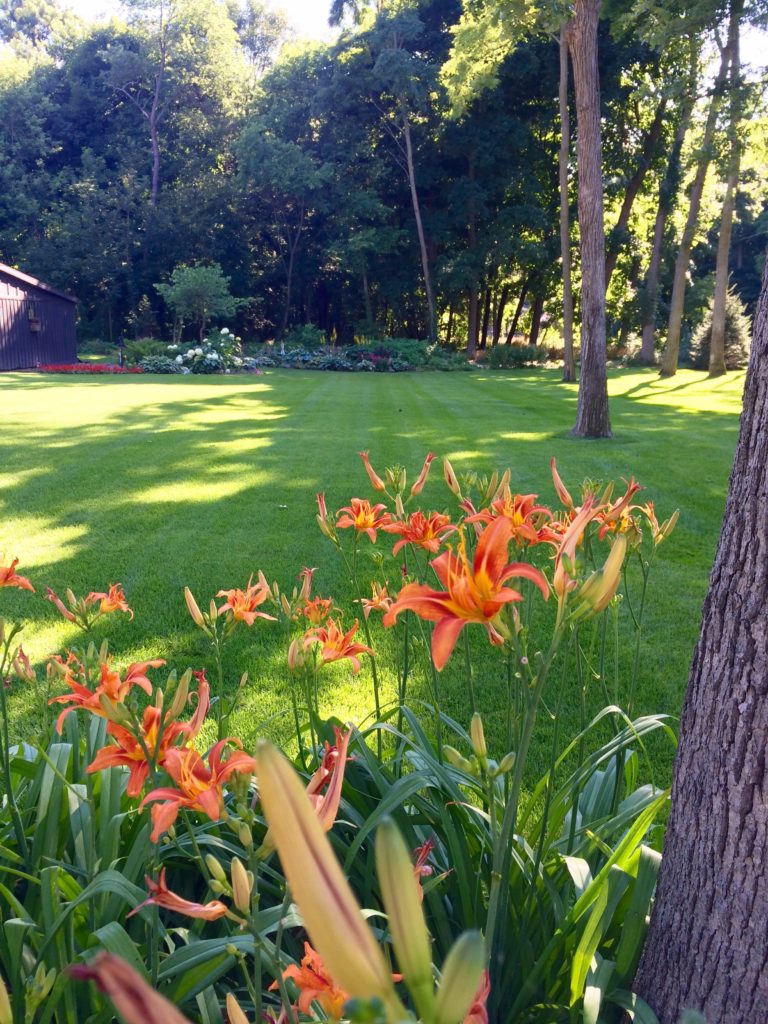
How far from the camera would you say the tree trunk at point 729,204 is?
13.1m

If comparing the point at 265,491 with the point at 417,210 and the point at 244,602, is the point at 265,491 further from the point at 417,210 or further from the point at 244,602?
the point at 417,210

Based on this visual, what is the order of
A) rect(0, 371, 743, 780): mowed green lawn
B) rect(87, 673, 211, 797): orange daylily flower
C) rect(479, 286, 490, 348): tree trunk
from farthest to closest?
rect(479, 286, 490, 348): tree trunk < rect(0, 371, 743, 780): mowed green lawn < rect(87, 673, 211, 797): orange daylily flower

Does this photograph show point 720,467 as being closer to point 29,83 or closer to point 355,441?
point 355,441

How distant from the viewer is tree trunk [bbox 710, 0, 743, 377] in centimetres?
1307

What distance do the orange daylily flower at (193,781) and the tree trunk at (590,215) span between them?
9.11 metres

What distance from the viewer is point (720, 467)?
8.02m

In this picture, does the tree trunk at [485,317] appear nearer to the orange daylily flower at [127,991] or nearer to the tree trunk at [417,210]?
the tree trunk at [417,210]

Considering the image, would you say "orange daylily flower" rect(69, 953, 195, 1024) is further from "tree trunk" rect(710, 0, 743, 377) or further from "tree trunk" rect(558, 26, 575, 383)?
"tree trunk" rect(558, 26, 575, 383)

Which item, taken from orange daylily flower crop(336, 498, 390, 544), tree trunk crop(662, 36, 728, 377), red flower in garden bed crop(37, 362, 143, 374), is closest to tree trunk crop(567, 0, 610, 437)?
tree trunk crop(662, 36, 728, 377)

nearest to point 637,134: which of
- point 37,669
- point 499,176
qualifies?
point 499,176

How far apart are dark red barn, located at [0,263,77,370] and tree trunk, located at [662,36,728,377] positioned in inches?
681

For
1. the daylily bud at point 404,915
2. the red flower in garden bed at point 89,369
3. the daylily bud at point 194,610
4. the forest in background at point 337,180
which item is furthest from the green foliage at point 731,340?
the daylily bud at point 404,915

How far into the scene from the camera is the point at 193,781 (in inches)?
40.4

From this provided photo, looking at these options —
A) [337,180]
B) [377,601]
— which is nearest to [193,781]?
[377,601]
